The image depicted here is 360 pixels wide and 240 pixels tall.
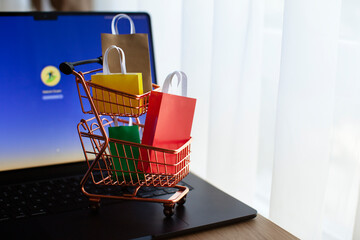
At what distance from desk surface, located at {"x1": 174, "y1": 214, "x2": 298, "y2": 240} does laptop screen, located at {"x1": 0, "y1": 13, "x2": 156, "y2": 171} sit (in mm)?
456

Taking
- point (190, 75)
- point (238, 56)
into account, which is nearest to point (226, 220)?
point (238, 56)

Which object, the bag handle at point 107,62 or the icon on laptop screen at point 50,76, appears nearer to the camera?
the bag handle at point 107,62

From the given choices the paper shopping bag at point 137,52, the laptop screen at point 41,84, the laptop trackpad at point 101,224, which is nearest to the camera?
the laptop trackpad at point 101,224

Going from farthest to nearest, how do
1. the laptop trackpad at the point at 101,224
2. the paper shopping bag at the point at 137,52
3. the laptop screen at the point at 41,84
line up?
the laptop screen at the point at 41,84
the paper shopping bag at the point at 137,52
the laptop trackpad at the point at 101,224

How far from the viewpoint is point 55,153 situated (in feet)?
3.18

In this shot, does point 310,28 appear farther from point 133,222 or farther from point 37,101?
point 37,101

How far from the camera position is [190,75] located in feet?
3.92

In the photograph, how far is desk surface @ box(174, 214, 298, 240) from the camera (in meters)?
0.64

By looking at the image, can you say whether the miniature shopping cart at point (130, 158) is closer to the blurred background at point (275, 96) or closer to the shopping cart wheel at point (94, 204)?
the shopping cart wheel at point (94, 204)

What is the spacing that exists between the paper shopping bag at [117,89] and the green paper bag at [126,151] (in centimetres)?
Answer: 3

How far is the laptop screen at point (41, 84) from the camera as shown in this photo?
2.97ft

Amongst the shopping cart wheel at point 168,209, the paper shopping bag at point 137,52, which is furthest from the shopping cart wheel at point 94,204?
the paper shopping bag at point 137,52

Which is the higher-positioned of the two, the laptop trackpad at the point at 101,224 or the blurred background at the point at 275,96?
the blurred background at the point at 275,96

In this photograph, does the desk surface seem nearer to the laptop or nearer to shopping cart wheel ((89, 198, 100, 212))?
the laptop
